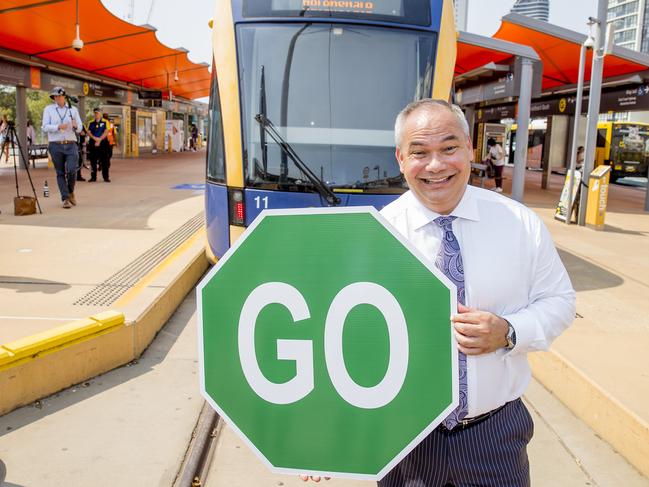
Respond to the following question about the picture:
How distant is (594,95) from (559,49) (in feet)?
17.3

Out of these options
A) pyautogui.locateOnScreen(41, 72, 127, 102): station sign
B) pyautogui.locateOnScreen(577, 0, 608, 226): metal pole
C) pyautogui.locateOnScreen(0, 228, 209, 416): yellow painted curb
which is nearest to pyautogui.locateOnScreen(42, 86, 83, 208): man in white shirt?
pyautogui.locateOnScreen(0, 228, 209, 416): yellow painted curb

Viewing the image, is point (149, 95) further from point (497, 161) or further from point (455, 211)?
point (455, 211)

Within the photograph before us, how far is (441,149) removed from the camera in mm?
1816

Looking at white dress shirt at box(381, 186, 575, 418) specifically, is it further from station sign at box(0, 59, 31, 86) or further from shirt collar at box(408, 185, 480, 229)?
station sign at box(0, 59, 31, 86)

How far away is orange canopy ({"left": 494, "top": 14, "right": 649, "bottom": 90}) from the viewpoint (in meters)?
14.6

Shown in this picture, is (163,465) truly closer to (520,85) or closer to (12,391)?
(12,391)

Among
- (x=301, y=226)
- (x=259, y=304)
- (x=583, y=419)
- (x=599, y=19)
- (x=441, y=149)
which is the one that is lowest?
(x=583, y=419)

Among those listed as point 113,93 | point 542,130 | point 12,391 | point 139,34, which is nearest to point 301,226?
point 12,391

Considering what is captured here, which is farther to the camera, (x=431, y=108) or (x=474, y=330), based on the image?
(x=431, y=108)

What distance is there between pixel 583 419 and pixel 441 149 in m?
2.72

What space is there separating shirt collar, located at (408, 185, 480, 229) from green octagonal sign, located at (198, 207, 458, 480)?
36 cm

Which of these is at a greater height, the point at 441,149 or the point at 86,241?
the point at 441,149

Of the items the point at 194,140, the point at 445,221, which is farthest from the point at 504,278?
the point at 194,140

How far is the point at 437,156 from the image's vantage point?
181cm
